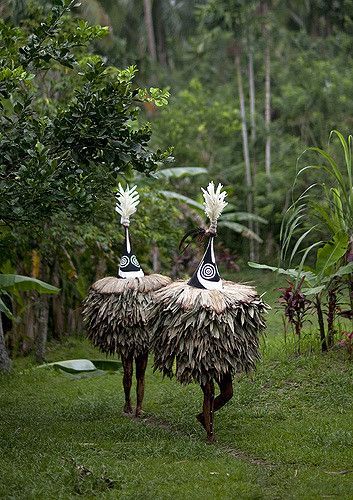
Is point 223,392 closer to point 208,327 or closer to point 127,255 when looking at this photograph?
point 208,327

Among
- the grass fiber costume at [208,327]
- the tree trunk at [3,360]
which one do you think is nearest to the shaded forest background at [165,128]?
the tree trunk at [3,360]

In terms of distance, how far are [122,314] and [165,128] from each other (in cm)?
1277

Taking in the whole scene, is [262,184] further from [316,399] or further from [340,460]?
[340,460]

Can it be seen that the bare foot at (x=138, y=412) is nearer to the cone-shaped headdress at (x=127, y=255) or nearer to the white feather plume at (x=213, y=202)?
the cone-shaped headdress at (x=127, y=255)

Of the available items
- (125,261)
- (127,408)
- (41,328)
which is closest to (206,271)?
(125,261)

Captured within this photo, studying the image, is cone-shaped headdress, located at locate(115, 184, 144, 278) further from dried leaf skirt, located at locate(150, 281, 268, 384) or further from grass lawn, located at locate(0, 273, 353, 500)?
grass lawn, located at locate(0, 273, 353, 500)

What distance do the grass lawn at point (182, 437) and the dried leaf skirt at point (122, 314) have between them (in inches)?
29.0

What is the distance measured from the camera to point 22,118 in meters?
7.27

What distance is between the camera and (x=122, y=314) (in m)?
7.91

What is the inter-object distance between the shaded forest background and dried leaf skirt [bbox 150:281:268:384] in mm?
1160

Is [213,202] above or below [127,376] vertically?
above

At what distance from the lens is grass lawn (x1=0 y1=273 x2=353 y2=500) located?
5895 millimetres

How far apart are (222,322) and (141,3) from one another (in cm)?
2186

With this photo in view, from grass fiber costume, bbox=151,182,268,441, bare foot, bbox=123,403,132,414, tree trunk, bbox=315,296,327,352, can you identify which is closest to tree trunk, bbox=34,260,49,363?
bare foot, bbox=123,403,132,414
